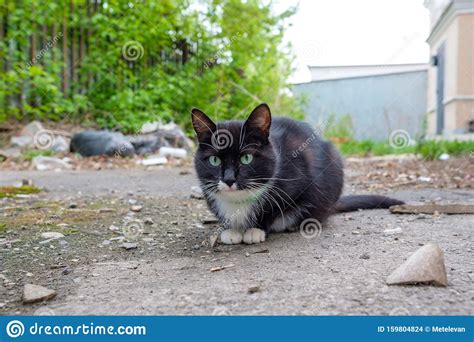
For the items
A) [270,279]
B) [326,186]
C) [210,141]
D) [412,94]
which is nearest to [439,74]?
[412,94]

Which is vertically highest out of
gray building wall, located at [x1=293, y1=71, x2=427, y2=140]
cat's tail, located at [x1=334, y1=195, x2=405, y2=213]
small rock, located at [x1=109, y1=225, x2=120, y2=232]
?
gray building wall, located at [x1=293, y1=71, x2=427, y2=140]

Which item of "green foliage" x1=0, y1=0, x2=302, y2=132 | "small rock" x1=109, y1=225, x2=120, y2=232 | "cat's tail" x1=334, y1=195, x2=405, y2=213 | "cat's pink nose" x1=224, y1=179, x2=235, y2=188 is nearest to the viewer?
"cat's pink nose" x1=224, y1=179, x2=235, y2=188

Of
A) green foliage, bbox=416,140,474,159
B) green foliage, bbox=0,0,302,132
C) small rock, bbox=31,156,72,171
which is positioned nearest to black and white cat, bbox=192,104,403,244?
green foliage, bbox=416,140,474,159

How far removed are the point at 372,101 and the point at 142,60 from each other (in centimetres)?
538

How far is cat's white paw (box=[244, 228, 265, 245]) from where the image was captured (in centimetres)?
207

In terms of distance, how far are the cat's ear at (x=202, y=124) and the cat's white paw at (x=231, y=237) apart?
18.1 inches

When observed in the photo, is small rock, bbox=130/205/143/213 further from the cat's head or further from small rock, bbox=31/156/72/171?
small rock, bbox=31/156/72/171

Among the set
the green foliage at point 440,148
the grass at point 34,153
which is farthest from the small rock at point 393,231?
the grass at point 34,153

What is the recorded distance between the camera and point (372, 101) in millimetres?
10234

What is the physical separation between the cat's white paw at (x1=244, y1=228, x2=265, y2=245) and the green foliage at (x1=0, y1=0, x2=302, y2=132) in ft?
14.8

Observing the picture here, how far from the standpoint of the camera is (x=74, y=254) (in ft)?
6.35

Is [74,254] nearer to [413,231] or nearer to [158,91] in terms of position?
[413,231]

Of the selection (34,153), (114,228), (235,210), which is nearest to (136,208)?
(114,228)

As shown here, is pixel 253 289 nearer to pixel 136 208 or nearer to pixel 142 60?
pixel 136 208
